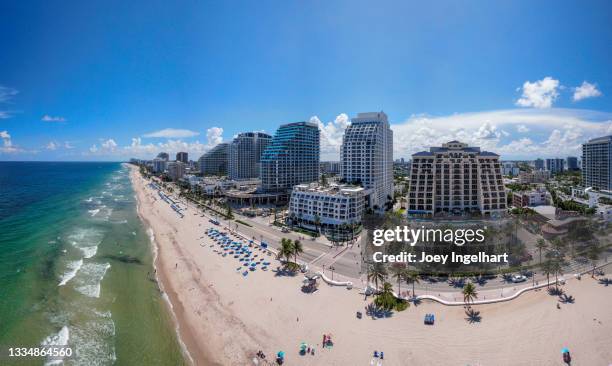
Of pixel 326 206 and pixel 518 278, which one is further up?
pixel 326 206

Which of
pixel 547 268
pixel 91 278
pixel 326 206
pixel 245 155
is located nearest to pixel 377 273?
pixel 547 268

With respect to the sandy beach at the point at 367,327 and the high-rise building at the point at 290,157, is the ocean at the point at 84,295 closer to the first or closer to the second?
the sandy beach at the point at 367,327

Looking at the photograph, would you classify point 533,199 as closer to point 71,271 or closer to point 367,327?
point 367,327

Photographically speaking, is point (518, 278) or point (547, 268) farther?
point (518, 278)

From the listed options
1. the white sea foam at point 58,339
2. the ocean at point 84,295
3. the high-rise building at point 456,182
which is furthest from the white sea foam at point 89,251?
the high-rise building at point 456,182

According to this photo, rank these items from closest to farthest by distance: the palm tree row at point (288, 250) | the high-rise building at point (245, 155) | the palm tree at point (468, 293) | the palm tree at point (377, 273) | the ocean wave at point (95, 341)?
the ocean wave at point (95, 341), the palm tree at point (468, 293), the palm tree at point (377, 273), the palm tree row at point (288, 250), the high-rise building at point (245, 155)

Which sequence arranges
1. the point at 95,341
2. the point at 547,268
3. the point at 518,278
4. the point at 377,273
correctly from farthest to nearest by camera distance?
the point at 518,278, the point at 547,268, the point at 377,273, the point at 95,341
